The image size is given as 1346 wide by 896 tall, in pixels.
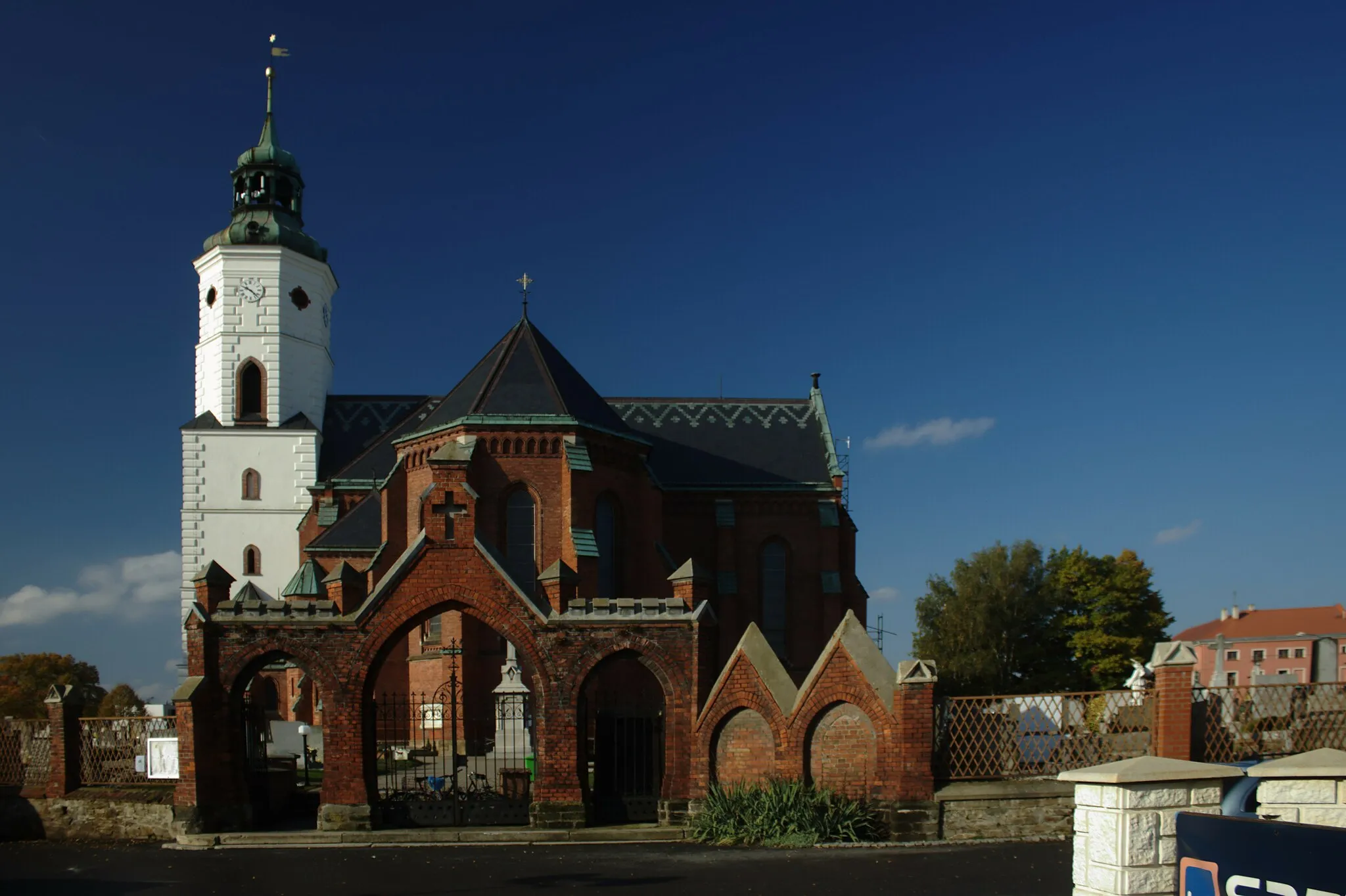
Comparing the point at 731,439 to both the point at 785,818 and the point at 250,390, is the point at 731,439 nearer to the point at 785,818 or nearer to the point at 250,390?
the point at 250,390

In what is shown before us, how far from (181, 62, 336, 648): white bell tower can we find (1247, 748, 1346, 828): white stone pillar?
3886 cm

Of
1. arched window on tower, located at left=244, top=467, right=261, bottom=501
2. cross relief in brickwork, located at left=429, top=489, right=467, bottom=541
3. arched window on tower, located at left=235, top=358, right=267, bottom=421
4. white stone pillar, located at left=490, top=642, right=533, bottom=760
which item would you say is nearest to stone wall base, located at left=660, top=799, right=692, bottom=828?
cross relief in brickwork, located at left=429, top=489, right=467, bottom=541

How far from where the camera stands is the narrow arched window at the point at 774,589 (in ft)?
131

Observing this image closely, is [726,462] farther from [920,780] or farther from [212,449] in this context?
[920,780]

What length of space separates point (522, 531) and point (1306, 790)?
25.3m

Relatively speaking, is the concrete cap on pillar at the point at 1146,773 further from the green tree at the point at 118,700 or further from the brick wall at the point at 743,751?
the green tree at the point at 118,700

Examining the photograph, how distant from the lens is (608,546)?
110 feet

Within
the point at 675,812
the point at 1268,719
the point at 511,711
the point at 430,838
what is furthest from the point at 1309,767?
the point at 511,711

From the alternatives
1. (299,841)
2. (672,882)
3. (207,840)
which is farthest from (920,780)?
(207,840)

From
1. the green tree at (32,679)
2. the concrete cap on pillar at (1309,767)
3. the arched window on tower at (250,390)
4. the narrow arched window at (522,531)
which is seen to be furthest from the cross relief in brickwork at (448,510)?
the green tree at (32,679)

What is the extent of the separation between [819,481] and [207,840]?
25379 mm

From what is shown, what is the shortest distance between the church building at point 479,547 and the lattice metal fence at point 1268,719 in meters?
5.90

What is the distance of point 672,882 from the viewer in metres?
15.4

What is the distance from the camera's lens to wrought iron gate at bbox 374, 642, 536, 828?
20.3 metres
